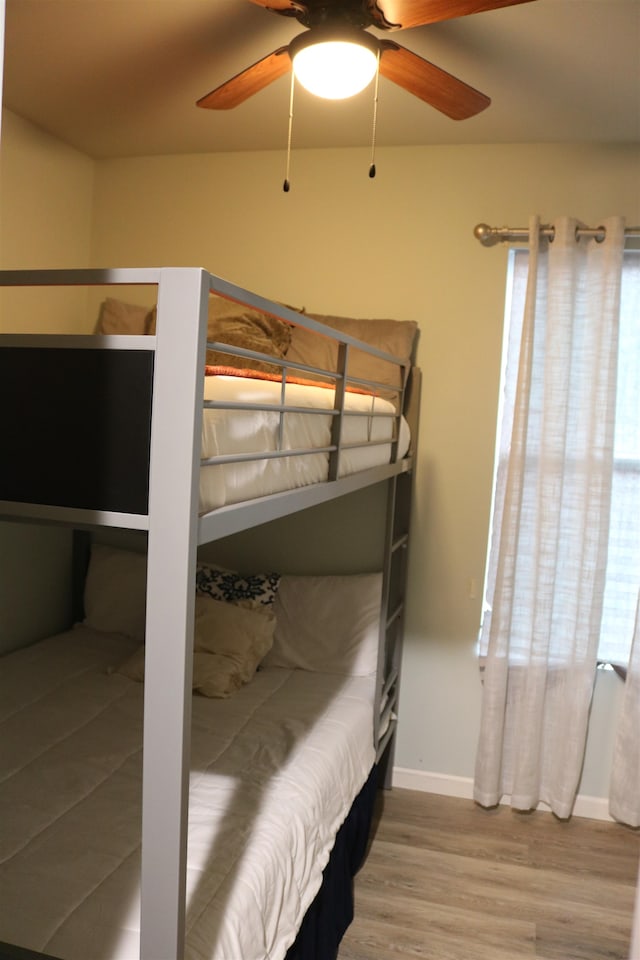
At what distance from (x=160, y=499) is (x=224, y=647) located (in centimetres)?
178

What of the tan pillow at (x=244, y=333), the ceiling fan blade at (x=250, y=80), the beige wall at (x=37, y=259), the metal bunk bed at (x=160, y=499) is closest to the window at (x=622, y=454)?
the tan pillow at (x=244, y=333)

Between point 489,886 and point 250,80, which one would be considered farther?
point 489,886

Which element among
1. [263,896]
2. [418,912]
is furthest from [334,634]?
[263,896]

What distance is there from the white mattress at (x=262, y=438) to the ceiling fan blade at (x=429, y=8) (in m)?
Result: 0.83

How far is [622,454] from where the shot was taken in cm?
308

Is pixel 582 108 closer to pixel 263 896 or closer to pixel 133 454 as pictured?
pixel 133 454

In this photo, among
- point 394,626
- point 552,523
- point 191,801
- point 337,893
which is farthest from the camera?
point 394,626

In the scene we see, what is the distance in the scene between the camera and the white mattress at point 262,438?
4.43ft

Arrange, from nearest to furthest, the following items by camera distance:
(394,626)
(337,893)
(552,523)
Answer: (337,893)
(552,523)
(394,626)

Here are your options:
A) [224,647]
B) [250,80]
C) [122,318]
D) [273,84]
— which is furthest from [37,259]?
[224,647]

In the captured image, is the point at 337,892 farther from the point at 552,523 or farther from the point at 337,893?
the point at 552,523

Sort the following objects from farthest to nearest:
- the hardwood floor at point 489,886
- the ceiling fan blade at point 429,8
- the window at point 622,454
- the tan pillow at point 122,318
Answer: the tan pillow at point 122,318 < the window at point 622,454 < the hardwood floor at point 489,886 < the ceiling fan blade at point 429,8

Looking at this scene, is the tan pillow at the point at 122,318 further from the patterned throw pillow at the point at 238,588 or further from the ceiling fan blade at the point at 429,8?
the ceiling fan blade at the point at 429,8

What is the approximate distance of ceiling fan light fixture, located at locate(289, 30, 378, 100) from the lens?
A: 5.87ft
